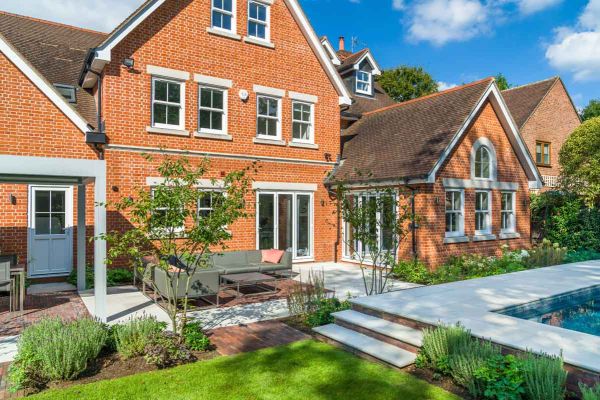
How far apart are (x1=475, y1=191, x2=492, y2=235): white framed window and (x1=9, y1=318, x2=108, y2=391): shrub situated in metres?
14.1

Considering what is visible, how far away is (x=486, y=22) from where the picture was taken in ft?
64.1

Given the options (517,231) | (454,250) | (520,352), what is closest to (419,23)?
(517,231)

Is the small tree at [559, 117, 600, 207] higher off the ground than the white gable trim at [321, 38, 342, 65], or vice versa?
the white gable trim at [321, 38, 342, 65]

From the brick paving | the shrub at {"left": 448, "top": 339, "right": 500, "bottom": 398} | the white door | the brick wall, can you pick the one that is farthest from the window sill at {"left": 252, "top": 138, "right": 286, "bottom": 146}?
the brick wall

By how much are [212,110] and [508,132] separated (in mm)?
Result: 11518

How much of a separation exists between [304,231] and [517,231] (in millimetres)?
8997

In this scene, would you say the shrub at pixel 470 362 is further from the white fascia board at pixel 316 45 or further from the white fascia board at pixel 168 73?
the white fascia board at pixel 316 45

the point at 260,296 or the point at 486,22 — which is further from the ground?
the point at 486,22

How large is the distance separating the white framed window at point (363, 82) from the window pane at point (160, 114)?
12438mm

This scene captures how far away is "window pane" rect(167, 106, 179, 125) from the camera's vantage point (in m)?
13.7

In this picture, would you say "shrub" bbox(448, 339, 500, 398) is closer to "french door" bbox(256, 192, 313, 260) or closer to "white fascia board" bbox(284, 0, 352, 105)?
"french door" bbox(256, 192, 313, 260)

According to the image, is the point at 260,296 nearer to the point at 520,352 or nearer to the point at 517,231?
the point at 520,352

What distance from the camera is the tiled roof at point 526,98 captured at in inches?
1017

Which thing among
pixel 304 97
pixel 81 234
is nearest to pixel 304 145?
pixel 304 97
